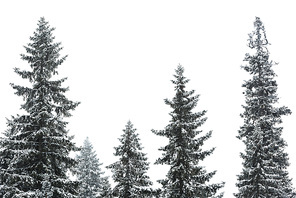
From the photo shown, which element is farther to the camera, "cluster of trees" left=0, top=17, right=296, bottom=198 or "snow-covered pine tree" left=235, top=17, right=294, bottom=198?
"snow-covered pine tree" left=235, top=17, right=294, bottom=198

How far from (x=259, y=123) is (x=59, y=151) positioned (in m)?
12.6

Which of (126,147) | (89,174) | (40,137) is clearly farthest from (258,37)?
(89,174)

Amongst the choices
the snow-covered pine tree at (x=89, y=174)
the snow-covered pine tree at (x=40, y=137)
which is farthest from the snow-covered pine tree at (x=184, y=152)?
the snow-covered pine tree at (x=89, y=174)

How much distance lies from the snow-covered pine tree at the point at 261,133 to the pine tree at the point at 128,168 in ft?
22.0

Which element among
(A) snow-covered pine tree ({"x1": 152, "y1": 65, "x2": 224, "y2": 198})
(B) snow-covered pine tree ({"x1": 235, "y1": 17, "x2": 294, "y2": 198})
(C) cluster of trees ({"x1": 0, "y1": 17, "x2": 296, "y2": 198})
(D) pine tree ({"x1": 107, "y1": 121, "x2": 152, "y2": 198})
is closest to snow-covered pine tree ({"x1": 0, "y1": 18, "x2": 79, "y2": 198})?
(C) cluster of trees ({"x1": 0, "y1": 17, "x2": 296, "y2": 198})

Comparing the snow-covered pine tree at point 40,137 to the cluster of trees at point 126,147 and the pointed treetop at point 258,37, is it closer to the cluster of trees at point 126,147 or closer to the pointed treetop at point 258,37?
the cluster of trees at point 126,147

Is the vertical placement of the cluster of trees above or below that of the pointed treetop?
below

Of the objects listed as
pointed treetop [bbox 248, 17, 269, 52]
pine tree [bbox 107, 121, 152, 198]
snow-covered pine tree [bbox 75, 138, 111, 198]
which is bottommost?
pine tree [bbox 107, 121, 152, 198]

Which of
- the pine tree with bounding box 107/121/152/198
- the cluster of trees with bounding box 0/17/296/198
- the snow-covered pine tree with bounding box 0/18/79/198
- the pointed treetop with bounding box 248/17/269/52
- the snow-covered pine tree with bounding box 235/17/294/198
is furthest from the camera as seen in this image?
the pointed treetop with bounding box 248/17/269/52

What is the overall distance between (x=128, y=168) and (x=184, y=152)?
3263mm

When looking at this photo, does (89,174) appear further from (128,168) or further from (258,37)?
(258,37)

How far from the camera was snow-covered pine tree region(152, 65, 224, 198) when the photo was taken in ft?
61.9

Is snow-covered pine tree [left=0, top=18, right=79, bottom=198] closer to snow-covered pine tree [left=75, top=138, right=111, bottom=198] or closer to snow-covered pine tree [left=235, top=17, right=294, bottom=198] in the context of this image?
snow-covered pine tree [left=235, top=17, right=294, bottom=198]

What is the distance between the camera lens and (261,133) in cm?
2203
